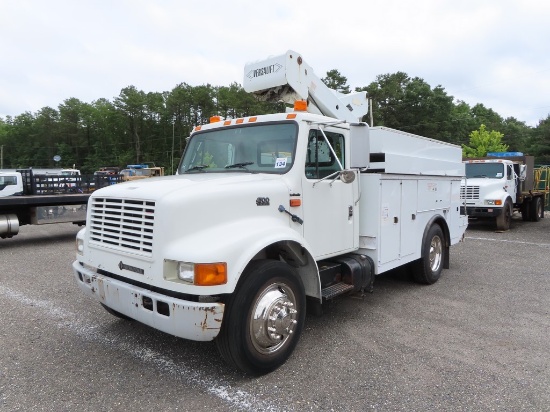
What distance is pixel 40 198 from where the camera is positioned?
9664 mm

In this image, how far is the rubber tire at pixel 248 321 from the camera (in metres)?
3.03

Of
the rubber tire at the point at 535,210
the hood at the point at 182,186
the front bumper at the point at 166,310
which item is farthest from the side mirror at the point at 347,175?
the rubber tire at the point at 535,210

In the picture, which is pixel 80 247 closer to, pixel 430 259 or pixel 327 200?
pixel 327 200

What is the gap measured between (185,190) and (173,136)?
2820 inches

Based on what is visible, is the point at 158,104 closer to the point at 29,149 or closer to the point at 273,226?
the point at 29,149

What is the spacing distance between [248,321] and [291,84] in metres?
2.97

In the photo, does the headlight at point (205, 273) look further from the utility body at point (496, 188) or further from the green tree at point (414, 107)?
the green tree at point (414, 107)

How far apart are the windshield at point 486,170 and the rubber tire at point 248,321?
12.1 metres

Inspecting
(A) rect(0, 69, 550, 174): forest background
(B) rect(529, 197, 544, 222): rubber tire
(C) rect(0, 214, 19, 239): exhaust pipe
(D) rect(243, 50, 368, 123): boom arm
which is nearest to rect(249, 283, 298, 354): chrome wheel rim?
(D) rect(243, 50, 368, 123): boom arm

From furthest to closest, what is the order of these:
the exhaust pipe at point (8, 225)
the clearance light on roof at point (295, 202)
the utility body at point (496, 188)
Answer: the utility body at point (496, 188)
the exhaust pipe at point (8, 225)
the clearance light on roof at point (295, 202)

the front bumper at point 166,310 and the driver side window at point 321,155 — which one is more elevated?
the driver side window at point 321,155

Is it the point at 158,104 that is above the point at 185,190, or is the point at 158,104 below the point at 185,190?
above

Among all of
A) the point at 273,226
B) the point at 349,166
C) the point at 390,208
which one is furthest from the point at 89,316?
the point at 390,208

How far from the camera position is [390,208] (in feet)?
16.2
